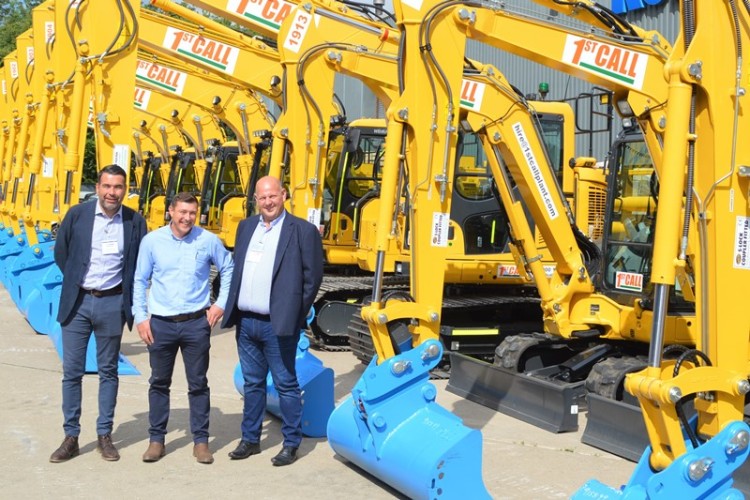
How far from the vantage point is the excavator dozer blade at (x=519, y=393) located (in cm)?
796

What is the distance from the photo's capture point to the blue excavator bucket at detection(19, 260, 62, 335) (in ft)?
37.8

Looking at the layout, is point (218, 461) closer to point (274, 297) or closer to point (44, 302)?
point (274, 297)

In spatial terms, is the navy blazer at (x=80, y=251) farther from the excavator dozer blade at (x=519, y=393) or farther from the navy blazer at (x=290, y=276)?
the excavator dozer blade at (x=519, y=393)

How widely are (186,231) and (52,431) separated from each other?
2.05 metres

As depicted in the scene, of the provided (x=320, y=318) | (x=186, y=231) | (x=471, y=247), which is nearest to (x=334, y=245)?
(x=320, y=318)

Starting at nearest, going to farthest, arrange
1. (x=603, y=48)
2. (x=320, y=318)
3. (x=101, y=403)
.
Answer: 1. (x=101, y=403)
2. (x=603, y=48)
3. (x=320, y=318)

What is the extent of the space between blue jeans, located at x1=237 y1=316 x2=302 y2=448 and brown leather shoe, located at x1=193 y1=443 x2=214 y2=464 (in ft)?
1.15

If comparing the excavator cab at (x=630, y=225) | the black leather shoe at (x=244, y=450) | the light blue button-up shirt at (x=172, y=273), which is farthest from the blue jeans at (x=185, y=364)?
the excavator cab at (x=630, y=225)

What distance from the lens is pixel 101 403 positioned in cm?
672

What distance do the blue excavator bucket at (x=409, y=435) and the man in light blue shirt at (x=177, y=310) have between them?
95cm

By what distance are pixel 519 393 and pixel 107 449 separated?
349 cm

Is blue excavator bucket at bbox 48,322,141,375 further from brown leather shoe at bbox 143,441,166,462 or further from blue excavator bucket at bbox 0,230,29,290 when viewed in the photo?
blue excavator bucket at bbox 0,230,29,290

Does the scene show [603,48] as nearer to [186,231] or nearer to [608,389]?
[608,389]


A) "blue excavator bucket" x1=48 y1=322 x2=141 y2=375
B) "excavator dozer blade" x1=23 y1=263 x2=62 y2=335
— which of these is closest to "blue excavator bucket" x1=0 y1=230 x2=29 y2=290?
"excavator dozer blade" x1=23 y1=263 x2=62 y2=335
